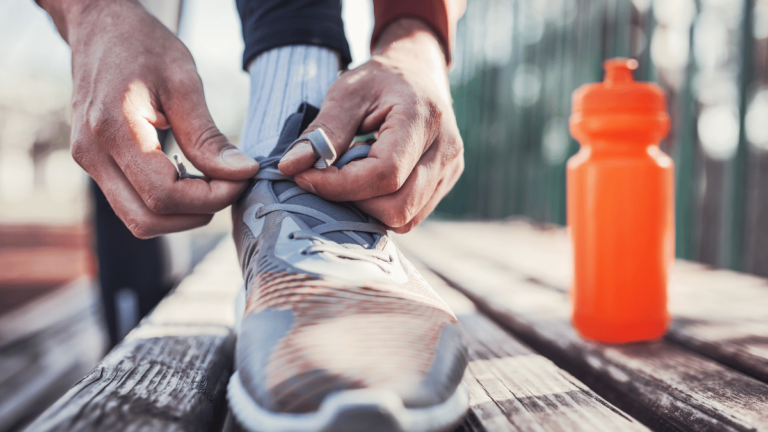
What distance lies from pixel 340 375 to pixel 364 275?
Result: 0.15 meters

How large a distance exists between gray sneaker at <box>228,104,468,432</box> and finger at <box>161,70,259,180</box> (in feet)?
0.23

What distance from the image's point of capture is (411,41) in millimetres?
761

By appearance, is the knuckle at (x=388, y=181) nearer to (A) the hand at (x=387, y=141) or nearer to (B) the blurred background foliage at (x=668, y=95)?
(A) the hand at (x=387, y=141)

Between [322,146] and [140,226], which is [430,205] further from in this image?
[140,226]

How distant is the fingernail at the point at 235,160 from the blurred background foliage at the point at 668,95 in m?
1.77

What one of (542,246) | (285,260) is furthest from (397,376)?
(542,246)

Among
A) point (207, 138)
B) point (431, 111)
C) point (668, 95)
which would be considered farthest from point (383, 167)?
point (668, 95)

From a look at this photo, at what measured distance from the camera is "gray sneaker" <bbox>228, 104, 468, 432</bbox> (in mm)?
350

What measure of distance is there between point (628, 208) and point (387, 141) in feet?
1.56

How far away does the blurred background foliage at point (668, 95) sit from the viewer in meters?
1.62

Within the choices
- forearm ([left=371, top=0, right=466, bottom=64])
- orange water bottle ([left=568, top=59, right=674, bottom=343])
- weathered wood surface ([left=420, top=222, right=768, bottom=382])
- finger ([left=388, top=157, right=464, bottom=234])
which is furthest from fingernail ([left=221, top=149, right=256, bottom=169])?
weathered wood surface ([left=420, top=222, right=768, bottom=382])

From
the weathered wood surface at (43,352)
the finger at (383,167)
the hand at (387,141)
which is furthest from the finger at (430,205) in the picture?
the weathered wood surface at (43,352)

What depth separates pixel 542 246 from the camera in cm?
209

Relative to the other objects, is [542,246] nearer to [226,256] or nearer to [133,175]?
[226,256]
